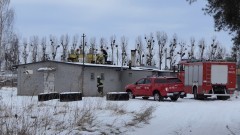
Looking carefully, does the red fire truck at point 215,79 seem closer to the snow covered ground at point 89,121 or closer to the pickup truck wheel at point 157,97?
the pickup truck wheel at point 157,97

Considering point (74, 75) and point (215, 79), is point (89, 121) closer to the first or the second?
point (215, 79)

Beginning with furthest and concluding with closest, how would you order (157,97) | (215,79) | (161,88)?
(215,79)
(157,97)
(161,88)

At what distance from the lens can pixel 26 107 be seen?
11.2 meters

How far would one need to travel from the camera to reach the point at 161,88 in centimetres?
3409

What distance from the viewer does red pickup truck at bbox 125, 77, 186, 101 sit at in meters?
33.9

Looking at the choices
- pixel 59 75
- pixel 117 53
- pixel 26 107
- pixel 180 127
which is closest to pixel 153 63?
pixel 117 53

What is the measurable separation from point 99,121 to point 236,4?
19.0ft

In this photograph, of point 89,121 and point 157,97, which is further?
point 157,97

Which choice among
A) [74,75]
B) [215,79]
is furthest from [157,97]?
[74,75]

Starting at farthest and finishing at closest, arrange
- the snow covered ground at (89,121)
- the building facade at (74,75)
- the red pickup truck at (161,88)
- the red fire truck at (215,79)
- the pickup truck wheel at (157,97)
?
1. the building facade at (74,75)
2. the red fire truck at (215,79)
3. the pickup truck wheel at (157,97)
4. the red pickup truck at (161,88)
5. the snow covered ground at (89,121)

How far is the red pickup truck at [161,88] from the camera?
3388 centimetres

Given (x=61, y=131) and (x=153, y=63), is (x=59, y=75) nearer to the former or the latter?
(x=61, y=131)

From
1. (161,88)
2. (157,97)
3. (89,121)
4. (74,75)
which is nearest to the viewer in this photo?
A: (89,121)

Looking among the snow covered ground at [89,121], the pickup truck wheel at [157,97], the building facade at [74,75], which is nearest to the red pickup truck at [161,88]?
the pickup truck wheel at [157,97]
